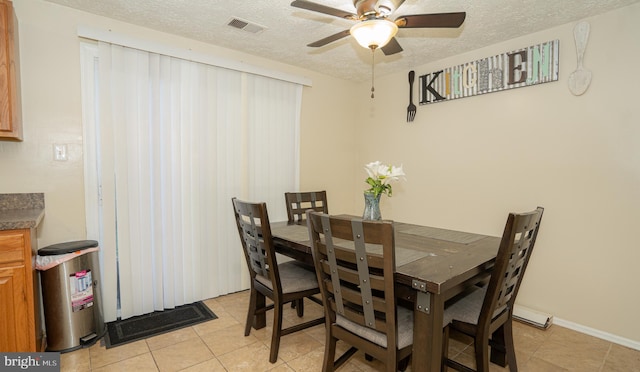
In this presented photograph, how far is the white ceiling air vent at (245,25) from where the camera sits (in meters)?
2.43

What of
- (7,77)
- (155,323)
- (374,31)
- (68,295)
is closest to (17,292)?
(68,295)

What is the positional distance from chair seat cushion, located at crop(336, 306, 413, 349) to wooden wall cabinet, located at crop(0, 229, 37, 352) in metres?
1.74

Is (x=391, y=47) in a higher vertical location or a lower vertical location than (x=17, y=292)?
higher

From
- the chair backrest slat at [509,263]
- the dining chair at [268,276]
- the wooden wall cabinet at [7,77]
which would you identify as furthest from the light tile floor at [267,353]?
the wooden wall cabinet at [7,77]

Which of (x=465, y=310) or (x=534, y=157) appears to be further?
(x=534, y=157)

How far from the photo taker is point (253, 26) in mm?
2520

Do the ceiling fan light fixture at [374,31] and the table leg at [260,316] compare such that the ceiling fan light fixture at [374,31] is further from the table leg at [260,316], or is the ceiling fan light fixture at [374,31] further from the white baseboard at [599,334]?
the white baseboard at [599,334]

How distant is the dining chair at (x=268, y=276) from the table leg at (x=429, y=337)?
0.85m

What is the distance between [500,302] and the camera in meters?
1.59

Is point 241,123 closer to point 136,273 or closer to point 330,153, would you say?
point 330,153

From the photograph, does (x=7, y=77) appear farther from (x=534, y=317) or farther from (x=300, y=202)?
(x=534, y=317)

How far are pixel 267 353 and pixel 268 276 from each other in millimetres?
533

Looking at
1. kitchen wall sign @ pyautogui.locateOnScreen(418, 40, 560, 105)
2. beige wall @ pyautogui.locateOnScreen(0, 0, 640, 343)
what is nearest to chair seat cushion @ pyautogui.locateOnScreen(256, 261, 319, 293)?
beige wall @ pyautogui.locateOnScreen(0, 0, 640, 343)

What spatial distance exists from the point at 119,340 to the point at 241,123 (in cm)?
206
